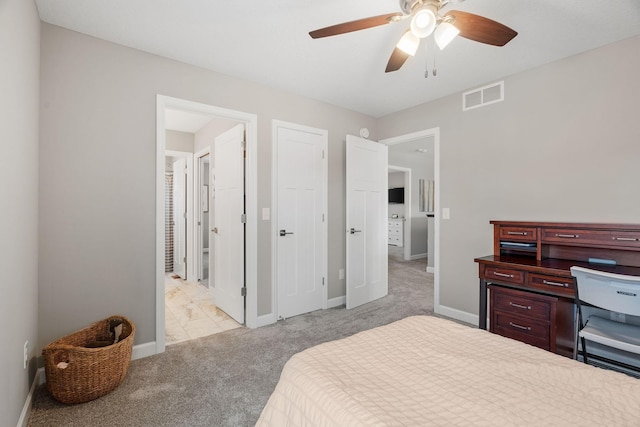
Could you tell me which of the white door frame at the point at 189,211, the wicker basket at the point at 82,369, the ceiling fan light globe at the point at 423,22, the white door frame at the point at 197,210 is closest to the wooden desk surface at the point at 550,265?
the ceiling fan light globe at the point at 423,22

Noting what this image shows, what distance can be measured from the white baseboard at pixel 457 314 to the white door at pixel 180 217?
3957 mm

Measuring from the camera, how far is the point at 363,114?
13.0 feet

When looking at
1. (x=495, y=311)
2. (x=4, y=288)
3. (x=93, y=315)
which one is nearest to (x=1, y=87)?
(x=4, y=288)

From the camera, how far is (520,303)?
222 cm

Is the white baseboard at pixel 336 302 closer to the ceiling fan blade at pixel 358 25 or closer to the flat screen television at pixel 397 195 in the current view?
the ceiling fan blade at pixel 358 25

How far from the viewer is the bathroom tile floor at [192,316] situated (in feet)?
9.34

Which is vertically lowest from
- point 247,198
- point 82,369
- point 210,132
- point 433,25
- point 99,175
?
point 82,369

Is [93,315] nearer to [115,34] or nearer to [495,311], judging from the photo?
[115,34]

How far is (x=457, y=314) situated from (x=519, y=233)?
1.15m

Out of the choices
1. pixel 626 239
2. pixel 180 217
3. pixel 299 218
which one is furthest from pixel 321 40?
pixel 180 217

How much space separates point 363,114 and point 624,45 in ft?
8.06

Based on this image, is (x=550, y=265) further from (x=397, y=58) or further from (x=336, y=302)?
(x=336, y=302)

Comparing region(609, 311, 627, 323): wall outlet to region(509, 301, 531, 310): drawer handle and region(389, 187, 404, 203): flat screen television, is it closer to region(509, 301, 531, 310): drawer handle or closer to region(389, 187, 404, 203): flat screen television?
region(509, 301, 531, 310): drawer handle

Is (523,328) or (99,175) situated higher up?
(99,175)
